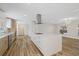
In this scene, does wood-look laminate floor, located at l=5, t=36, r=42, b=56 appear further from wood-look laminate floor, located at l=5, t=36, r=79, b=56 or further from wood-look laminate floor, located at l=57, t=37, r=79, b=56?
wood-look laminate floor, located at l=57, t=37, r=79, b=56

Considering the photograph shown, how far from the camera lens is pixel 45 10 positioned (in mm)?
1755

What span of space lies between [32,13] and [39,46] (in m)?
0.62

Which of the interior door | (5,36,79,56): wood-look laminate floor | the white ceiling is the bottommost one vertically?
(5,36,79,56): wood-look laminate floor

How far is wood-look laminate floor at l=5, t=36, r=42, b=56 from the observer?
68.6 inches

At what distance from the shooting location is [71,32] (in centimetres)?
180

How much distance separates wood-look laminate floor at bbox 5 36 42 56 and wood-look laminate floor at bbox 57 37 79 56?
44cm

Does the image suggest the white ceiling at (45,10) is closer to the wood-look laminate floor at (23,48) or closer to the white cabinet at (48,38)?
the white cabinet at (48,38)

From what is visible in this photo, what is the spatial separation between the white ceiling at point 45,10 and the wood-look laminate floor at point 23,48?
42cm

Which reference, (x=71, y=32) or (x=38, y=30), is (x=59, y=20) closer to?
(x=71, y=32)

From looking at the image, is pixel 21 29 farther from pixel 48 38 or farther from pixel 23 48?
pixel 48 38

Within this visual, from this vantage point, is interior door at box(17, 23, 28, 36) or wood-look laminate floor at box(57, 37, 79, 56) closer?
wood-look laminate floor at box(57, 37, 79, 56)

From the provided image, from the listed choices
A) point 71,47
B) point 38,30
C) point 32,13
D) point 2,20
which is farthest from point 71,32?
point 2,20

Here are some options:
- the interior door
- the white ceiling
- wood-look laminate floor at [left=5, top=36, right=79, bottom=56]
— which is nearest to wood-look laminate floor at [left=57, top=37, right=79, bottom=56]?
wood-look laminate floor at [left=5, top=36, right=79, bottom=56]

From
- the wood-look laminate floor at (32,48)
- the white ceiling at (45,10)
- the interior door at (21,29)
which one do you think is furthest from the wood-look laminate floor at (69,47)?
the interior door at (21,29)
